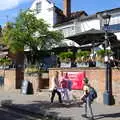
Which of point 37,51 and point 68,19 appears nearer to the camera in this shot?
point 37,51

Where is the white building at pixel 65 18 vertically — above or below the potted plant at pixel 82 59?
above

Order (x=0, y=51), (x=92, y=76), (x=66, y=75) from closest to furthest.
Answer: (x=92, y=76) < (x=66, y=75) < (x=0, y=51)

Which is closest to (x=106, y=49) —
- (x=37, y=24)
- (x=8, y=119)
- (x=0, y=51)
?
(x=8, y=119)

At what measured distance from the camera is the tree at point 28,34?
3778 cm

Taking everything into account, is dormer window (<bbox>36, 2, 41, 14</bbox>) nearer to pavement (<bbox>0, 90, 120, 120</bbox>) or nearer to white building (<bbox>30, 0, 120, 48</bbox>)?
white building (<bbox>30, 0, 120, 48</bbox>)

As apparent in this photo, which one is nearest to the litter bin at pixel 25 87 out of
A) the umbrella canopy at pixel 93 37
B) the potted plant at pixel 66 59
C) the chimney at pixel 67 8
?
the potted plant at pixel 66 59

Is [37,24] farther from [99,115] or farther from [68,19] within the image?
[99,115]

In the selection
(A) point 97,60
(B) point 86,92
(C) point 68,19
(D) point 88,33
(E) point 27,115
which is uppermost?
(C) point 68,19

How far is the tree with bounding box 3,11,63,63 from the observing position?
3778 cm

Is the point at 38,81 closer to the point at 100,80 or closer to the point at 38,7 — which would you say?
the point at 100,80

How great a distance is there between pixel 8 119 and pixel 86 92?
340 centimetres

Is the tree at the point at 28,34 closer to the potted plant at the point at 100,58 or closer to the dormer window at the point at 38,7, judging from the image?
the dormer window at the point at 38,7

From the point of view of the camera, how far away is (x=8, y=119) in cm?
1570

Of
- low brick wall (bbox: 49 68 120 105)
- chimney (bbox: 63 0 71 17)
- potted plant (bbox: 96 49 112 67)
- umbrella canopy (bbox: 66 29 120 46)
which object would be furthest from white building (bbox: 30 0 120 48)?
low brick wall (bbox: 49 68 120 105)
